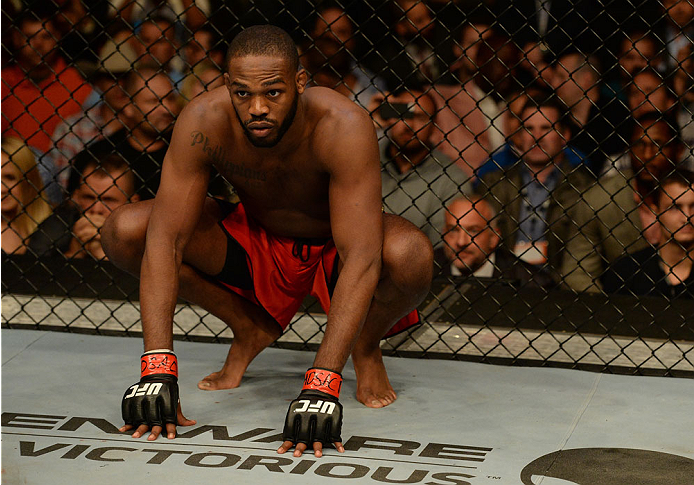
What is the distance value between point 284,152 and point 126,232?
0.42 meters

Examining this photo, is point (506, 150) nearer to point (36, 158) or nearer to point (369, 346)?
point (369, 346)

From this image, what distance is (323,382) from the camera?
1.96 meters

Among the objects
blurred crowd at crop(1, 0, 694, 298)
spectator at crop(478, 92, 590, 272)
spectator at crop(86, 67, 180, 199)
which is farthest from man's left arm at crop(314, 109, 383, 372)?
spectator at crop(86, 67, 180, 199)

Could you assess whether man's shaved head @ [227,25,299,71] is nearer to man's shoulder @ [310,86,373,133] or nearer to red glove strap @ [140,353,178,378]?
man's shoulder @ [310,86,373,133]

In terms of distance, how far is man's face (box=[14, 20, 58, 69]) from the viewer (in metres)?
3.65

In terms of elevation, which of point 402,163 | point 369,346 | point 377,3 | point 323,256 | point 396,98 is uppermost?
point 377,3

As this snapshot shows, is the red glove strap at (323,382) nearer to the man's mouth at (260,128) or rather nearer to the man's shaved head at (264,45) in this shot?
the man's mouth at (260,128)

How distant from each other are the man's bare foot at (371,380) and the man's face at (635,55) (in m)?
1.50

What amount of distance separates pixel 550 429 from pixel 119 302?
179cm

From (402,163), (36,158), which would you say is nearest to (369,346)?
(402,163)

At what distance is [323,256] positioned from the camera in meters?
2.35

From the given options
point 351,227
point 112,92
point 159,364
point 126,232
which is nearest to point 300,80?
point 351,227

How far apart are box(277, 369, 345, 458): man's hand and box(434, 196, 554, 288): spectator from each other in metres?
1.37

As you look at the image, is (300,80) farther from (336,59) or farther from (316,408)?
A: (336,59)
